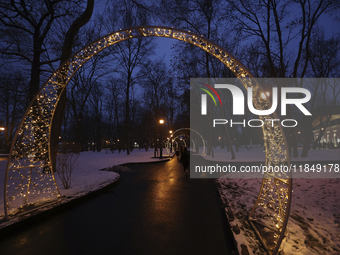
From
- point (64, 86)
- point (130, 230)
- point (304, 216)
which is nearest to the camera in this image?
point (130, 230)

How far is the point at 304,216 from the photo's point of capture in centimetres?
525

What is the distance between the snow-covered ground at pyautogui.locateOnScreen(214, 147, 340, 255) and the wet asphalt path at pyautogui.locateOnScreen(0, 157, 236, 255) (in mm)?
A: 393

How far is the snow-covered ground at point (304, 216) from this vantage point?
3.71m

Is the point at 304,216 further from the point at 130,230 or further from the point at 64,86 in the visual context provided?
the point at 64,86

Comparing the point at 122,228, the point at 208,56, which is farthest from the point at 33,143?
the point at 208,56

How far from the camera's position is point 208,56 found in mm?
22719

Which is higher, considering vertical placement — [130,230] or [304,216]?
[304,216]

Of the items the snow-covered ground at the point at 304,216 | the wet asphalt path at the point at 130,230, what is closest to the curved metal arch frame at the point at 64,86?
the snow-covered ground at the point at 304,216

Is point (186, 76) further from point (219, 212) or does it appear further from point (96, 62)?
point (219, 212)

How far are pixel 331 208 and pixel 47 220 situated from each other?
7.29 m

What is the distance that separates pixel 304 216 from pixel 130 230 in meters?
4.09

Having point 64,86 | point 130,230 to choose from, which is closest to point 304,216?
point 130,230

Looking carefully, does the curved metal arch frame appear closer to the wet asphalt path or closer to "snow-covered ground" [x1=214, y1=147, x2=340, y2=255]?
"snow-covered ground" [x1=214, y1=147, x2=340, y2=255]

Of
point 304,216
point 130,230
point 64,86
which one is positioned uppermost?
point 64,86
